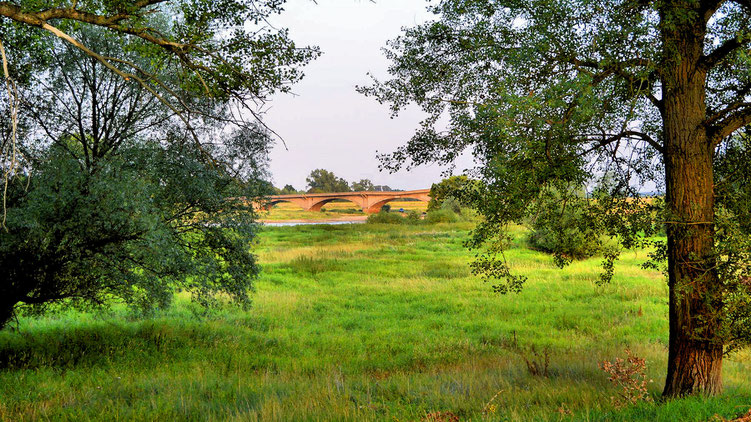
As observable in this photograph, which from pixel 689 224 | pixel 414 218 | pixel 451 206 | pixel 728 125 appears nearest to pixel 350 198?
pixel 414 218

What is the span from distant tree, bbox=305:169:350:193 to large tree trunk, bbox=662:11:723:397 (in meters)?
114

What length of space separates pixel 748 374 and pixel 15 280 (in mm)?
16392

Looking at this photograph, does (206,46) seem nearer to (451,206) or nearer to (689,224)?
(689,224)

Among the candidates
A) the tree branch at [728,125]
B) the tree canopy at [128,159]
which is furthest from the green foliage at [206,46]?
the tree branch at [728,125]

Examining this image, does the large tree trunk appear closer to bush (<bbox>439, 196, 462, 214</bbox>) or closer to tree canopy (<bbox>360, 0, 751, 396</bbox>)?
tree canopy (<bbox>360, 0, 751, 396</bbox>)

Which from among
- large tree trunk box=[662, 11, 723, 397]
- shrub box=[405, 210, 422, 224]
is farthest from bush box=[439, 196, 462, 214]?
large tree trunk box=[662, 11, 723, 397]

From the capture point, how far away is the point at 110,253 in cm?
1002

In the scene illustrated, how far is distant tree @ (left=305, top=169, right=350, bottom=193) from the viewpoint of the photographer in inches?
4865

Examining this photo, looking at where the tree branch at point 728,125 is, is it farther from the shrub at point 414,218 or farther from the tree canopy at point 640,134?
the shrub at point 414,218

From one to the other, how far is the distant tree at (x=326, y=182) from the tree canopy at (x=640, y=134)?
371 ft

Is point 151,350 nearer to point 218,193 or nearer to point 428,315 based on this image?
point 218,193

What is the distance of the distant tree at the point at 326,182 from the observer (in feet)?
405

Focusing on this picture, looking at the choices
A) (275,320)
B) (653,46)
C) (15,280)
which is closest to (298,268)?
(275,320)

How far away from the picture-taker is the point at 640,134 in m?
9.84
